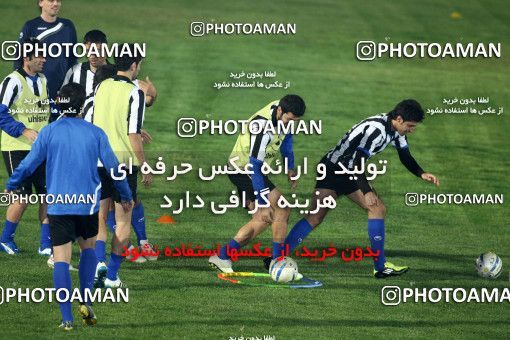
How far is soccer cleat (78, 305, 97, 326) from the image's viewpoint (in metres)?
A: 17.5

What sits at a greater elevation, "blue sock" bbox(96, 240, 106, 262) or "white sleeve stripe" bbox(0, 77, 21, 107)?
"white sleeve stripe" bbox(0, 77, 21, 107)

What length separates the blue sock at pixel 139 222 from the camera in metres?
22.2

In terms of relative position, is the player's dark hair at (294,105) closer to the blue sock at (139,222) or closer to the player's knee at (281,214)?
the player's knee at (281,214)

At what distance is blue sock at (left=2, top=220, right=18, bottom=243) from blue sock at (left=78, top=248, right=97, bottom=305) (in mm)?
4190

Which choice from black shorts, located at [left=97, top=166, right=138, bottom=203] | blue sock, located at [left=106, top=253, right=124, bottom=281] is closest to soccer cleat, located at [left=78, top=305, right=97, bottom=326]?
blue sock, located at [left=106, top=253, right=124, bottom=281]

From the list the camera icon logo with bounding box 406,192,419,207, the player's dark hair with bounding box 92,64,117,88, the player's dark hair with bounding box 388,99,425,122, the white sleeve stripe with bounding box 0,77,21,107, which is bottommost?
the camera icon logo with bounding box 406,192,419,207

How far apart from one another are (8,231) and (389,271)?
5461 mm

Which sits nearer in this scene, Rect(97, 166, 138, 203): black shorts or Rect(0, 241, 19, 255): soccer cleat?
Rect(97, 166, 138, 203): black shorts

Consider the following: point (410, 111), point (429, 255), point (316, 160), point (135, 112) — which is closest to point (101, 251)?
point (135, 112)

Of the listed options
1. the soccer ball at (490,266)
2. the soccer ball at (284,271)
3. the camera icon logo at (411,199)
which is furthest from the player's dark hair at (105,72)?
the camera icon logo at (411,199)

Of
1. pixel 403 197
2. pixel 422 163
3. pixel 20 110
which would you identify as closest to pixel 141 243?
pixel 20 110

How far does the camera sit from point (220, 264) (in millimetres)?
21438

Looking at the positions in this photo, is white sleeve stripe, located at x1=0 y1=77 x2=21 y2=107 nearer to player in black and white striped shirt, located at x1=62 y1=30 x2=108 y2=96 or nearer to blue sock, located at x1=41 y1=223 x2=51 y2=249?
player in black and white striped shirt, located at x1=62 y1=30 x2=108 y2=96

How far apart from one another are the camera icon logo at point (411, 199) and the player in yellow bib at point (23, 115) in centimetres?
822
